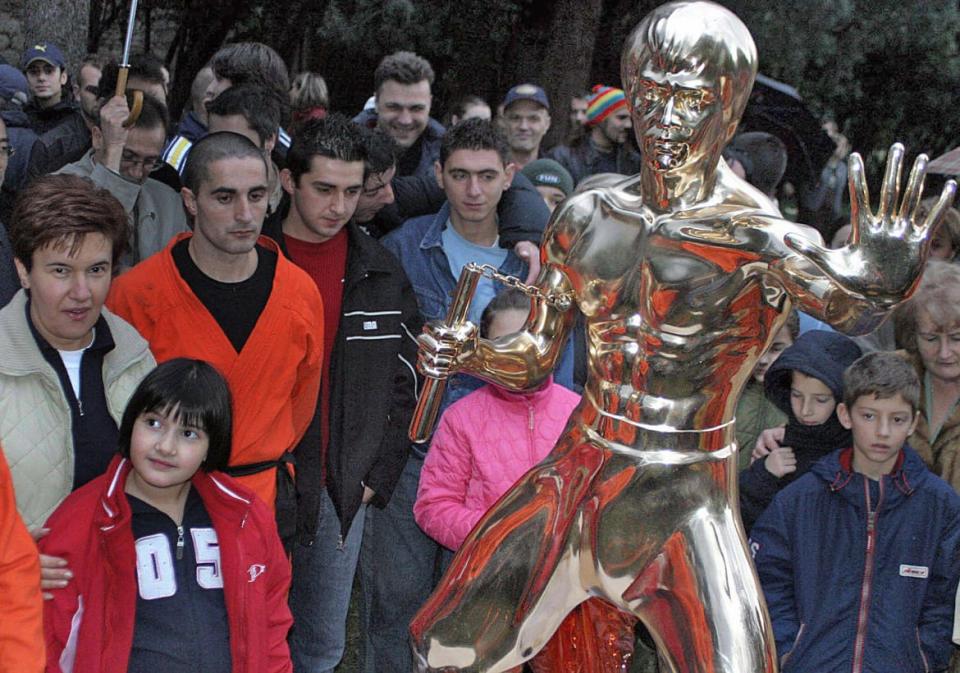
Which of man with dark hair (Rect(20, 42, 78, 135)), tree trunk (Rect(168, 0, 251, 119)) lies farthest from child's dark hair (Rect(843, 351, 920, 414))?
tree trunk (Rect(168, 0, 251, 119))

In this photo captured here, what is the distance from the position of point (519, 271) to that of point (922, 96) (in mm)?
10017

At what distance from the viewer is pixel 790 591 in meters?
3.72

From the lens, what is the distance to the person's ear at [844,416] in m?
3.73

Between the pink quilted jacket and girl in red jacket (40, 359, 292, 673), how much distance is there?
0.65 m

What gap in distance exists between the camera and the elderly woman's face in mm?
3992

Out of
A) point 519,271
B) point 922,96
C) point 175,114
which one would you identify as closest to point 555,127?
point 175,114

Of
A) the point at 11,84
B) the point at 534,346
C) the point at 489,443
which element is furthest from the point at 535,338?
the point at 11,84

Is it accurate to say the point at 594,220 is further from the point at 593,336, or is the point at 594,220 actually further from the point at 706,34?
the point at 706,34

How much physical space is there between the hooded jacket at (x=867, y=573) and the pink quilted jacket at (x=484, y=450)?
77 centimetres

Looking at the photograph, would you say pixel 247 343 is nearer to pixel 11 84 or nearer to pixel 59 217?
pixel 59 217

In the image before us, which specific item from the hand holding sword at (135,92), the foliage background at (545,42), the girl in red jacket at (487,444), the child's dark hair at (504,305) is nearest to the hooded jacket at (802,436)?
the girl in red jacket at (487,444)

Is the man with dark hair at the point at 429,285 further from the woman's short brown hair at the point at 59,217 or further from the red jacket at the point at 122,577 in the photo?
the woman's short brown hair at the point at 59,217

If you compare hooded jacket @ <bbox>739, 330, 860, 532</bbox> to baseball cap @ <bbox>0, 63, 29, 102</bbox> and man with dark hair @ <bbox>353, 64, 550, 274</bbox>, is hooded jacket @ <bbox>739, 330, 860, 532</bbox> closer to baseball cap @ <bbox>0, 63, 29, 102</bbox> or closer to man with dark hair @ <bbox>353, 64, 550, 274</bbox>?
man with dark hair @ <bbox>353, 64, 550, 274</bbox>

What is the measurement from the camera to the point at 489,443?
3764mm
